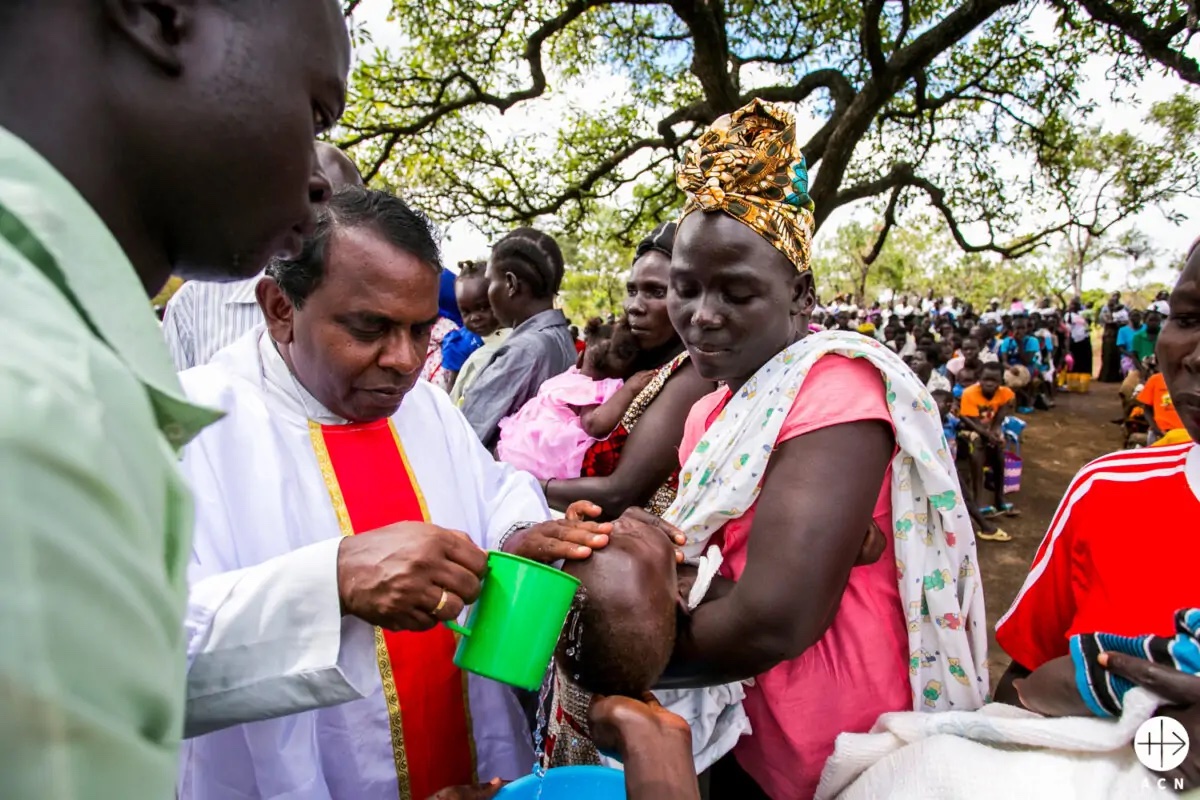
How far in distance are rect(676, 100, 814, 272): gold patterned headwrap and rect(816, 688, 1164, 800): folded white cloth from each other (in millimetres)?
1040

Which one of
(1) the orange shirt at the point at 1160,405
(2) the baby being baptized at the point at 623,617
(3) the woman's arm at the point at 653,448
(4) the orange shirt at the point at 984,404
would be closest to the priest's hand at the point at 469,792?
(2) the baby being baptized at the point at 623,617

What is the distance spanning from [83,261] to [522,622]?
89 cm

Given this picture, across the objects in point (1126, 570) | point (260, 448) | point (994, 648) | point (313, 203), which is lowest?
point (994, 648)

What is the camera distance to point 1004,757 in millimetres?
1265

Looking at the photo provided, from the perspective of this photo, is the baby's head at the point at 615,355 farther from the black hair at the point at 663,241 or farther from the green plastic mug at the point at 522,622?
the green plastic mug at the point at 522,622

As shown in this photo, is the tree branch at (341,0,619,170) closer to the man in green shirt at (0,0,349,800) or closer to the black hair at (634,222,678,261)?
the black hair at (634,222,678,261)

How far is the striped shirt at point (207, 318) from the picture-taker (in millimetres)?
2686

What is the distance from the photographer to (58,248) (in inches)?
17.3

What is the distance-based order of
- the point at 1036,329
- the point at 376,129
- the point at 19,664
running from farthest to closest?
the point at 1036,329 < the point at 376,129 < the point at 19,664

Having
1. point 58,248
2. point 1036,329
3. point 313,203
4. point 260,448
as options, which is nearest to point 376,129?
point 260,448

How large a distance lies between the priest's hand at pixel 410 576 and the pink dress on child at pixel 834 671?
0.64m

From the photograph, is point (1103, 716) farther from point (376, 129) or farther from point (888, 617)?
point (376, 129)

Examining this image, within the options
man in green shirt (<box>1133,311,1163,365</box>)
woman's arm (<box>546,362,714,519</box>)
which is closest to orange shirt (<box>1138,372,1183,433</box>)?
woman's arm (<box>546,362,714,519</box>)

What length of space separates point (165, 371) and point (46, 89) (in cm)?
31
